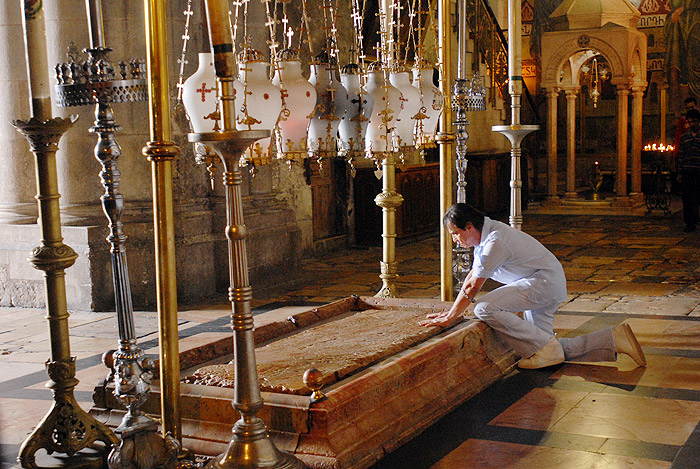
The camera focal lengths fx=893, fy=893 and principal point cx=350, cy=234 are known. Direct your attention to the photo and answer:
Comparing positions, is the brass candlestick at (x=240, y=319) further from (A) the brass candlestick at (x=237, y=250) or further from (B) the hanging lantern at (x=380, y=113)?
(B) the hanging lantern at (x=380, y=113)

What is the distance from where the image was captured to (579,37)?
1487cm

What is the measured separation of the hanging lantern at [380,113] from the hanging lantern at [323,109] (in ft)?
0.66

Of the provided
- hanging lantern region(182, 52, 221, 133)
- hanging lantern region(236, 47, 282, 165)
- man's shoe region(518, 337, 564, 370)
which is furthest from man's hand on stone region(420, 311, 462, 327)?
hanging lantern region(182, 52, 221, 133)

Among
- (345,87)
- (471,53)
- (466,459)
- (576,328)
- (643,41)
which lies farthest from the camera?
(643,41)

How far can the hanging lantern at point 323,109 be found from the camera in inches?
173

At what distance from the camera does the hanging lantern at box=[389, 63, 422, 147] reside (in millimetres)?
4637

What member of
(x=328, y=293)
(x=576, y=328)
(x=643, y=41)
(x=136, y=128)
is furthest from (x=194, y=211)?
(x=643, y=41)

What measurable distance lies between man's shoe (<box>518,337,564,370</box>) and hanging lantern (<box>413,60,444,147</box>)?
54.7 inches

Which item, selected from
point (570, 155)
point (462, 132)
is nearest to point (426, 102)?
Result: point (462, 132)

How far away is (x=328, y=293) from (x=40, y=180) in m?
5.02

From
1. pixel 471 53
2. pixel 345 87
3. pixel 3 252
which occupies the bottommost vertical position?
pixel 3 252

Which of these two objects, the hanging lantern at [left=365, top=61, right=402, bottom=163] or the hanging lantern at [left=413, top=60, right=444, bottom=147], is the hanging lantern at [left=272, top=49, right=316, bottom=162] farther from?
the hanging lantern at [left=413, top=60, right=444, bottom=147]

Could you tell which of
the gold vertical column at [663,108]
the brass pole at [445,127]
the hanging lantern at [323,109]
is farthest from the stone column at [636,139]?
the hanging lantern at [323,109]

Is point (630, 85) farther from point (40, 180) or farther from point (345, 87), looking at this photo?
point (40, 180)
